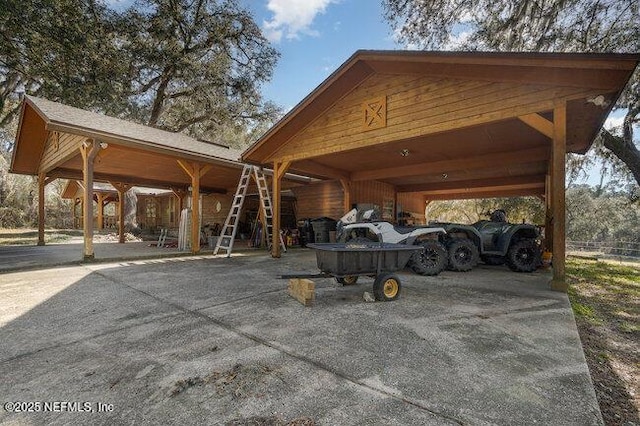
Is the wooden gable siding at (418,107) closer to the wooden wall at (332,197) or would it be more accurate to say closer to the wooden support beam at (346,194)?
the wooden support beam at (346,194)

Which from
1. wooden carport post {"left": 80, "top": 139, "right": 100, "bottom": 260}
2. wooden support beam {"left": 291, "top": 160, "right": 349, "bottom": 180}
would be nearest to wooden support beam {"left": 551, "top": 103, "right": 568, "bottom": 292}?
wooden support beam {"left": 291, "top": 160, "right": 349, "bottom": 180}

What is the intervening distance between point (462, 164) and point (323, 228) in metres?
5.12

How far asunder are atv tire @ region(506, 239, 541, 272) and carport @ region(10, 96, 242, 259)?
8363 mm

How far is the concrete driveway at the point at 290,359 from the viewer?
1837mm

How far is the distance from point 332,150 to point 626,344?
636 centimetres

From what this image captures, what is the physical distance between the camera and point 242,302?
4.14 meters

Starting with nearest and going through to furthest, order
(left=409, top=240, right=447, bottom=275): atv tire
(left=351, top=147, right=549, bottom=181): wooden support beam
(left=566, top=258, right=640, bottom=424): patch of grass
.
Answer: (left=566, top=258, right=640, bottom=424): patch of grass → (left=409, top=240, right=447, bottom=275): atv tire → (left=351, top=147, right=549, bottom=181): wooden support beam

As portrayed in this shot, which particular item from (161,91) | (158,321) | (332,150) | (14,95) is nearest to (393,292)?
(158,321)

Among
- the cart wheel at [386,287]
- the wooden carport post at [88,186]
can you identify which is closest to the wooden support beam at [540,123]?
the cart wheel at [386,287]

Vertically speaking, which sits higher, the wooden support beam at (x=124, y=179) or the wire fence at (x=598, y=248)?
the wooden support beam at (x=124, y=179)

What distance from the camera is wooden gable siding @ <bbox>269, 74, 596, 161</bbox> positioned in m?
5.33

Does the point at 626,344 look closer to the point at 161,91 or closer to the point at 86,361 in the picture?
the point at 86,361

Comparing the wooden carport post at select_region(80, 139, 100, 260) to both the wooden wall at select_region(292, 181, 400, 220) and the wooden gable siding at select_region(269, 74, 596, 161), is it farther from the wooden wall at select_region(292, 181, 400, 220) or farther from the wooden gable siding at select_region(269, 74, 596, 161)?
the wooden wall at select_region(292, 181, 400, 220)

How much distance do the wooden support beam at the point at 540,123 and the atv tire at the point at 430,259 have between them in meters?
2.66
